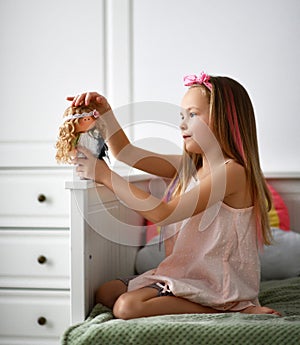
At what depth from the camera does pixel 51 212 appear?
228 centimetres

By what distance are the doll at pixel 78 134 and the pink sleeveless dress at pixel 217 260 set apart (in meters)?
0.30

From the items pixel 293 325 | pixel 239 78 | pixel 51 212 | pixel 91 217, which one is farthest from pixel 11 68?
pixel 293 325

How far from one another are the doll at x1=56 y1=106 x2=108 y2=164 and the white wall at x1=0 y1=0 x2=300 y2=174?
0.85 m

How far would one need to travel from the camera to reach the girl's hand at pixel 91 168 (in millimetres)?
1375

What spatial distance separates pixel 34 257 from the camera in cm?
225

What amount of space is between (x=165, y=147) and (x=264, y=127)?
1.21ft

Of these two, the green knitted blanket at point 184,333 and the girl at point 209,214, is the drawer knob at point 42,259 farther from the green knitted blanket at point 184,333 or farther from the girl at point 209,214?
the green knitted blanket at point 184,333

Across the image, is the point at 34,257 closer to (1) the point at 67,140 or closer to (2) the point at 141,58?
(2) the point at 141,58

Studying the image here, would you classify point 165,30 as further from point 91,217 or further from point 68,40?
point 91,217

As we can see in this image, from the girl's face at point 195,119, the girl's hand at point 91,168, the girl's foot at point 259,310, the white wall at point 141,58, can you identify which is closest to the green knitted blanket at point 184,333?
the girl's foot at point 259,310

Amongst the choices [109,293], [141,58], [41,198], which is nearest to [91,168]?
[109,293]

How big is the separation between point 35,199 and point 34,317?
0.41m

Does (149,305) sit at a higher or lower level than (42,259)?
higher

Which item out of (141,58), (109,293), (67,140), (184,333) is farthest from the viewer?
(141,58)
